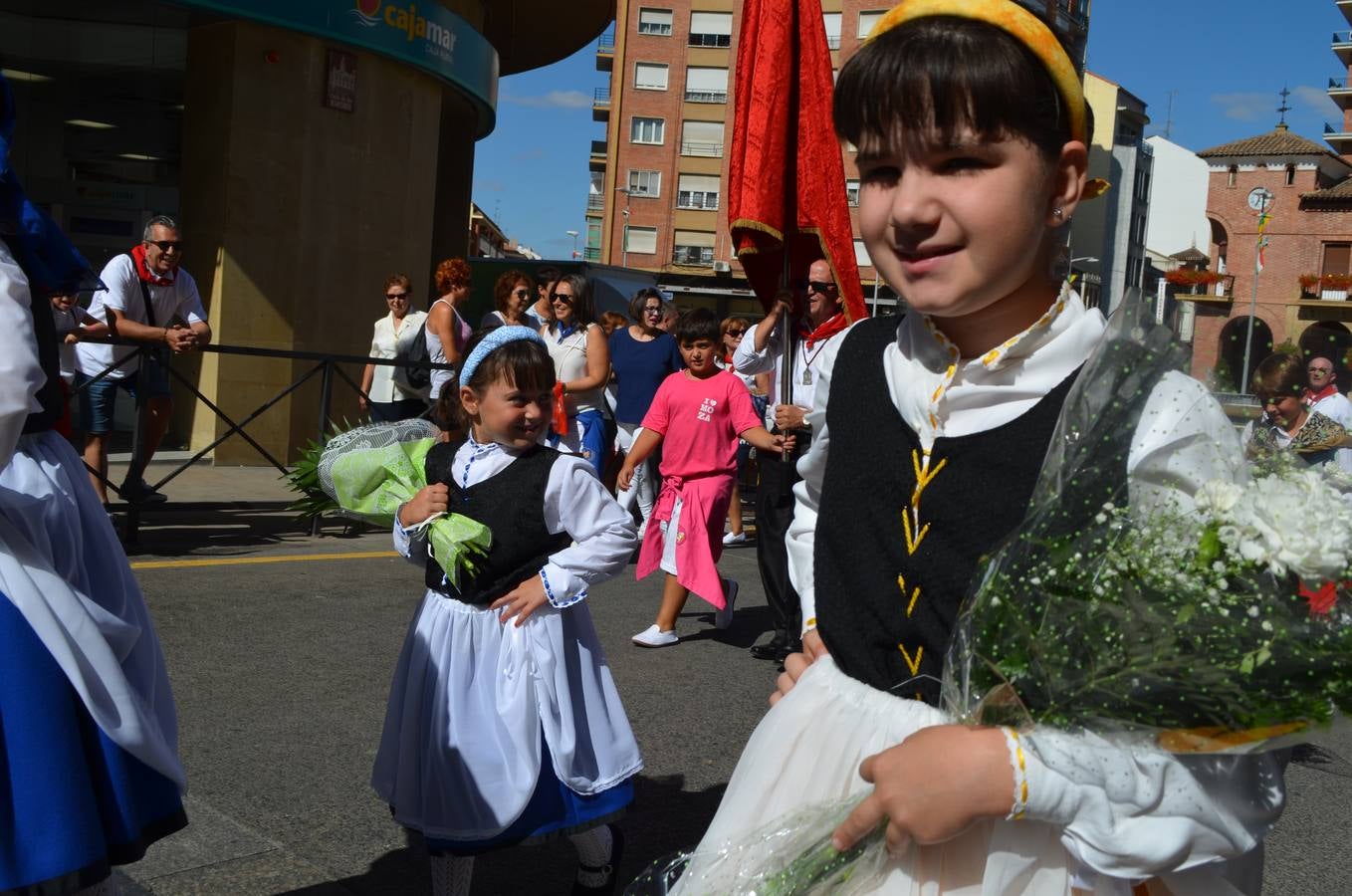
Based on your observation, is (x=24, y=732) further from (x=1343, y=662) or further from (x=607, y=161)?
(x=607, y=161)

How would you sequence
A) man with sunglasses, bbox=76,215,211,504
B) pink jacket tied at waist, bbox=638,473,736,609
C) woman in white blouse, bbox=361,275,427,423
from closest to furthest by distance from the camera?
pink jacket tied at waist, bbox=638,473,736,609 < man with sunglasses, bbox=76,215,211,504 < woman in white blouse, bbox=361,275,427,423

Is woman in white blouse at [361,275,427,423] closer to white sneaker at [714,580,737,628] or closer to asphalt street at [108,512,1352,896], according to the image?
asphalt street at [108,512,1352,896]

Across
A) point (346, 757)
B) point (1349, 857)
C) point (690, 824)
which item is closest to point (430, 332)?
point (346, 757)

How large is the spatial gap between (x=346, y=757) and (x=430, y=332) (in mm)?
6376

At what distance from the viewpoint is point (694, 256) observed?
61.8 metres

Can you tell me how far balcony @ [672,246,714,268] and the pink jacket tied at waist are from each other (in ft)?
178

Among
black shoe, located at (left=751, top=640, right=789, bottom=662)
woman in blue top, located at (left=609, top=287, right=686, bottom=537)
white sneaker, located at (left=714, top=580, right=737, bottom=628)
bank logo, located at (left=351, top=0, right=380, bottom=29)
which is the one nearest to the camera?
black shoe, located at (left=751, top=640, right=789, bottom=662)

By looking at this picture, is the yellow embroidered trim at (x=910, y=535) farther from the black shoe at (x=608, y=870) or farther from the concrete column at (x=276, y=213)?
the concrete column at (x=276, y=213)

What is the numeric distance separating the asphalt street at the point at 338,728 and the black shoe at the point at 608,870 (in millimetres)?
312

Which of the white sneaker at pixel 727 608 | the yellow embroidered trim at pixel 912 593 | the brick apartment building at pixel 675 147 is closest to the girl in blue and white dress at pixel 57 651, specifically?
the yellow embroidered trim at pixel 912 593

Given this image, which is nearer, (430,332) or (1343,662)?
(1343,662)

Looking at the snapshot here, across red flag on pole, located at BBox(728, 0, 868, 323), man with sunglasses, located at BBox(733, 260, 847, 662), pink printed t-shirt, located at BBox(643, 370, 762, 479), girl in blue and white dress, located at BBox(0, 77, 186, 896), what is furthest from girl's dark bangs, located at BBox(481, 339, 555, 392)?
pink printed t-shirt, located at BBox(643, 370, 762, 479)

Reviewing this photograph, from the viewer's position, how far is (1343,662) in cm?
136

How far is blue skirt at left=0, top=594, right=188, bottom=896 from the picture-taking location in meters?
2.36
